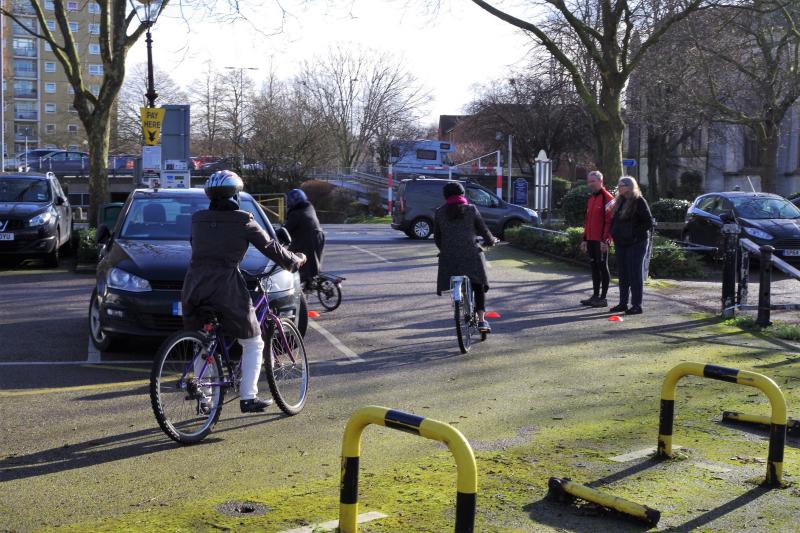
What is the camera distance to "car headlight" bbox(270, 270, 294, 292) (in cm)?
902

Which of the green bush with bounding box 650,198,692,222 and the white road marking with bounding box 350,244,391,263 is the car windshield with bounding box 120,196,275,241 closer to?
the white road marking with bounding box 350,244,391,263

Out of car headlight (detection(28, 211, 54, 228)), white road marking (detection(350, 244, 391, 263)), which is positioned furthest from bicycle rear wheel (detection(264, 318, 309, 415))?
white road marking (detection(350, 244, 391, 263))

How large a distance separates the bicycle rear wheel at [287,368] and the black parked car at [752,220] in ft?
44.6

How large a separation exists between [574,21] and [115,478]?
59.9 ft

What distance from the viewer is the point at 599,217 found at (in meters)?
13.0

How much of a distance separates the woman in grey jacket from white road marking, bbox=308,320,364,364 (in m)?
1.12

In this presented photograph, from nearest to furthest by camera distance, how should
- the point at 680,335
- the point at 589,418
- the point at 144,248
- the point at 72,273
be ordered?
1. the point at 589,418
2. the point at 144,248
3. the point at 680,335
4. the point at 72,273

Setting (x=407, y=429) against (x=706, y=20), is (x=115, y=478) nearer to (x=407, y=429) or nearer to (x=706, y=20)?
(x=407, y=429)

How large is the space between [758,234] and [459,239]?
1166cm

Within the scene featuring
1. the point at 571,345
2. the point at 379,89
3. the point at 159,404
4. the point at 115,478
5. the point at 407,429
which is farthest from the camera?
the point at 379,89

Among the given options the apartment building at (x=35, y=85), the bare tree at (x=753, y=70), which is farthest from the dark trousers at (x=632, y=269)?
the apartment building at (x=35, y=85)

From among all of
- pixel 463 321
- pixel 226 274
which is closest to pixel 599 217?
pixel 463 321

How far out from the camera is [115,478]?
5398mm

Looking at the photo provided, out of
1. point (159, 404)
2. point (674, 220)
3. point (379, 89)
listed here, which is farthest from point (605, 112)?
point (379, 89)
